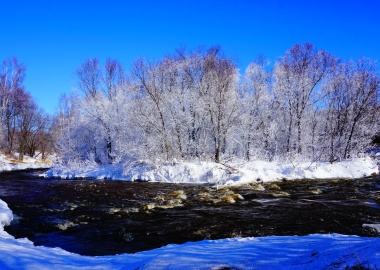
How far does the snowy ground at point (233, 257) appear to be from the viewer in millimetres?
4932

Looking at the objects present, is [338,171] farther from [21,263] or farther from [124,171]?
[21,263]

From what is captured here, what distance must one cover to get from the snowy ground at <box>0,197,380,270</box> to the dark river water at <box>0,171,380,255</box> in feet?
7.88

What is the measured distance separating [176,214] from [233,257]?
7.76 metres

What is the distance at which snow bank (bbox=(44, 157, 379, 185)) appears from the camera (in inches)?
955

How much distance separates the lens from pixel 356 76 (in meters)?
31.1

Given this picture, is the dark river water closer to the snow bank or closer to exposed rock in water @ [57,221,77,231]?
exposed rock in water @ [57,221,77,231]

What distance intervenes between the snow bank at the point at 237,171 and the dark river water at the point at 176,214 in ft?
13.0

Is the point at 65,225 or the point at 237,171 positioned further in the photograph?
the point at 237,171

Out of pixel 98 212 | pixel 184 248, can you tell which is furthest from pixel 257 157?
pixel 184 248

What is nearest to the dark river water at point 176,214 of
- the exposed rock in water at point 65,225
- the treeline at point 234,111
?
the exposed rock in water at point 65,225

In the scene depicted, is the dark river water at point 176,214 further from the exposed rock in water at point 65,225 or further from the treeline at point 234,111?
the treeline at point 234,111

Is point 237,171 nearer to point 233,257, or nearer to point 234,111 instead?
point 234,111

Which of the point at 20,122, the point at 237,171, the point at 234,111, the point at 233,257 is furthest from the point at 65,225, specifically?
the point at 20,122

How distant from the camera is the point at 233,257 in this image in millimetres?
5965
